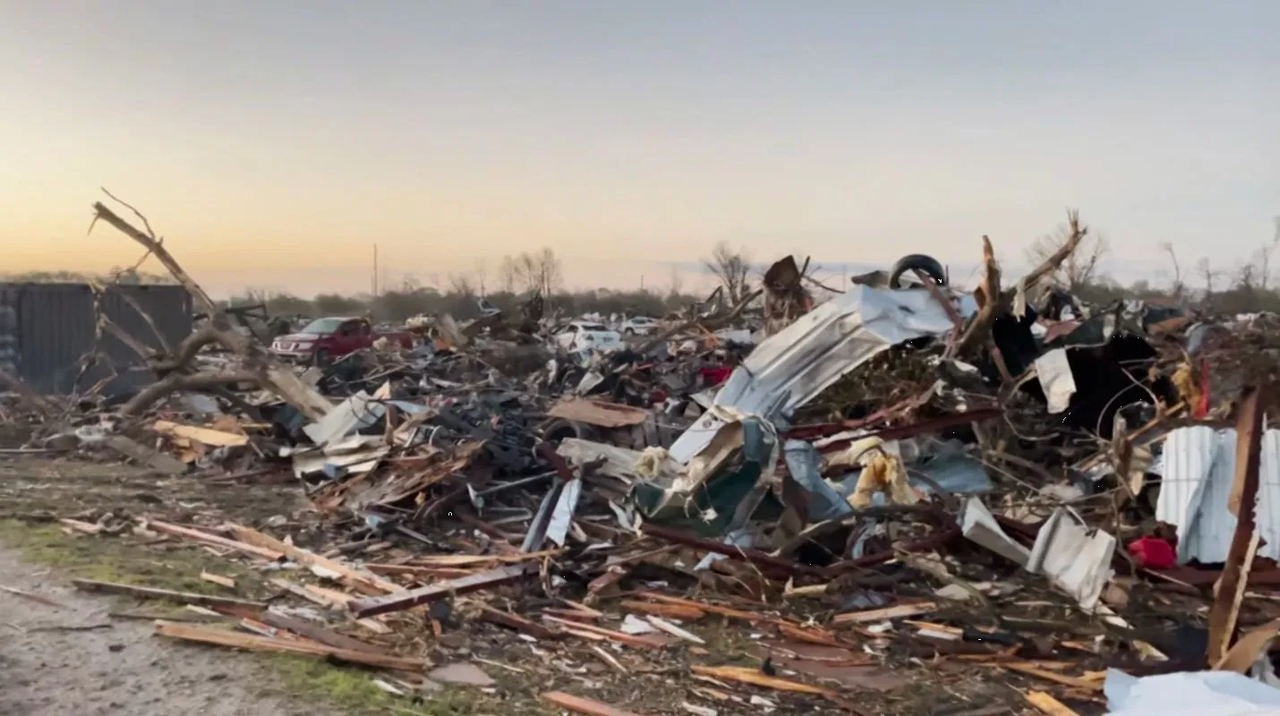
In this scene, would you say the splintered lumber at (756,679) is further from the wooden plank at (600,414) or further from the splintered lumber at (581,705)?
the wooden plank at (600,414)

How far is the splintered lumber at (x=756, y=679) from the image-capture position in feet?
16.0

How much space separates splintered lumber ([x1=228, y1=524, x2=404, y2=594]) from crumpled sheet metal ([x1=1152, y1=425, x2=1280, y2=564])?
5163 mm

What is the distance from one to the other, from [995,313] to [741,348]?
6.55m

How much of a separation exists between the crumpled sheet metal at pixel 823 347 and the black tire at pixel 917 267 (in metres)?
0.49

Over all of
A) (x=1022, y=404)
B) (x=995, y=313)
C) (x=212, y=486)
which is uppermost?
(x=995, y=313)

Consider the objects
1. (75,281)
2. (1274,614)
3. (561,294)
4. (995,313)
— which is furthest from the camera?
(561,294)

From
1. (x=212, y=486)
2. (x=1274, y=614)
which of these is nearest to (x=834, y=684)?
(x=1274, y=614)

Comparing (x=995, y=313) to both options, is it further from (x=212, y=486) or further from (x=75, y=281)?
(x=75, y=281)

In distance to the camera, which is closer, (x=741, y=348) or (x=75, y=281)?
(x=741, y=348)

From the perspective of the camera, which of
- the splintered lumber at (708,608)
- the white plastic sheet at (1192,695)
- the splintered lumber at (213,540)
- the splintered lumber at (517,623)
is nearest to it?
the white plastic sheet at (1192,695)

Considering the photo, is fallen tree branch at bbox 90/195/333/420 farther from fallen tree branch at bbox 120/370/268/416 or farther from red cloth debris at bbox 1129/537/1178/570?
red cloth debris at bbox 1129/537/1178/570

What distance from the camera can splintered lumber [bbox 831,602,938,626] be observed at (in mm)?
5812

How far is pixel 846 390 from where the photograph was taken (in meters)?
9.58

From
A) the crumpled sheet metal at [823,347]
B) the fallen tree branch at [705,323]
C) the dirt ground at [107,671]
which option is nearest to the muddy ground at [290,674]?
the dirt ground at [107,671]
